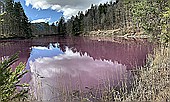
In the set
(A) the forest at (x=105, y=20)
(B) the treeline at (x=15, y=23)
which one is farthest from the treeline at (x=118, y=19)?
(B) the treeline at (x=15, y=23)

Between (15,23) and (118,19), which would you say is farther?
(118,19)

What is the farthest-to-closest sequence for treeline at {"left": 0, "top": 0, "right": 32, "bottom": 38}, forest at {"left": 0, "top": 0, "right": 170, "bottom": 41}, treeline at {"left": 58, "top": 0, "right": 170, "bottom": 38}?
treeline at {"left": 0, "top": 0, "right": 32, "bottom": 38}, treeline at {"left": 58, "top": 0, "right": 170, "bottom": 38}, forest at {"left": 0, "top": 0, "right": 170, "bottom": 41}

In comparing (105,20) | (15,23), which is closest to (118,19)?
(105,20)

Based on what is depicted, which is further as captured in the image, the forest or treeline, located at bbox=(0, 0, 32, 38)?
treeline, located at bbox=(0, 0, 32, 38)

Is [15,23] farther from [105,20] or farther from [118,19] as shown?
[105,20]

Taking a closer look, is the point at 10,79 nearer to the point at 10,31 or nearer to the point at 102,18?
the point at 10,31

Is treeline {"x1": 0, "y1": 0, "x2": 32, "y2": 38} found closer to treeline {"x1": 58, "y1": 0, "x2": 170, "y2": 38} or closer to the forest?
the forest

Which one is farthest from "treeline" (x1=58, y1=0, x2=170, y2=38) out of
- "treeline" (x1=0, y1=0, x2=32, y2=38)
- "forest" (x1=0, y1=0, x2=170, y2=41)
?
"treeline" (x1=0, y1=0, x2=32, y2=38)

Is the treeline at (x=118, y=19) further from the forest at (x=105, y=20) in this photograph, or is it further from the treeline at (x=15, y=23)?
the treeline at (x=15, y=23)

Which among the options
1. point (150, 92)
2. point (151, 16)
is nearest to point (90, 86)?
point (150, 92)

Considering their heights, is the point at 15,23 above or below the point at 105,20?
below

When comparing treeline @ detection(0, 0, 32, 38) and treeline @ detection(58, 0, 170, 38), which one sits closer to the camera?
treeline @ detection(58, 0, 170, 38)

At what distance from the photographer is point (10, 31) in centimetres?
3925

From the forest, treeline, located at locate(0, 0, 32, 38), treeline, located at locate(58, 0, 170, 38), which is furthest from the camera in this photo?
treeline, located at locate(0, 0, 32, 38)
